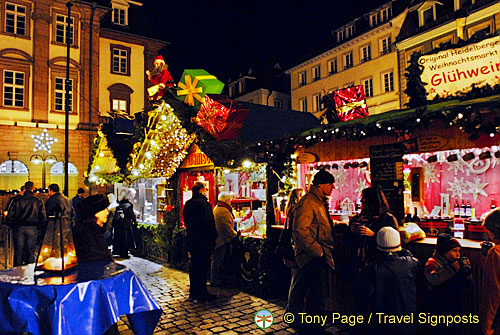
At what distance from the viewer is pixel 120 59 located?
26.2 m

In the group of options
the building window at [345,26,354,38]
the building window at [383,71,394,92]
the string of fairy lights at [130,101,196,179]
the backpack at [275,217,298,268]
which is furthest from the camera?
the building window at [345,26,354,38]

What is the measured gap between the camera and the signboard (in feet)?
14.9

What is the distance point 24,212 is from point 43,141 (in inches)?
595

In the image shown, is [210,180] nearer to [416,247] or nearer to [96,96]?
[416,247]

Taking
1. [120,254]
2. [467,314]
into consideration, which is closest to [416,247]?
[467,314]

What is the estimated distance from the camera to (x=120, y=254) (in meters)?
10.5

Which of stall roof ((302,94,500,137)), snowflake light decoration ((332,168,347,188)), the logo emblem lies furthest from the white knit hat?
snowflake light decoration ((332,168,347,188))

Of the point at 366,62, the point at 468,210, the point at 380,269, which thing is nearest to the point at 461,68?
the point at 468,210

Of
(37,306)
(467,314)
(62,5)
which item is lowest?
(467,314)

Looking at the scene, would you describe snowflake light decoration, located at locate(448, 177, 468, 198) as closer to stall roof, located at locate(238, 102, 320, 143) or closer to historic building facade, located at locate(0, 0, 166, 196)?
stall roof, located at locate(238, 102, 320, 143)

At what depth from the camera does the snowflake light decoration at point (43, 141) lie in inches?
848

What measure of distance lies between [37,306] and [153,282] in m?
4.47

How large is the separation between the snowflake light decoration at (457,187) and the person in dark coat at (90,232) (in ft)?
18.1

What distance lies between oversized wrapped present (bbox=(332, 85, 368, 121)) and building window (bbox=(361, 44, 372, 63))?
75.0 feet
